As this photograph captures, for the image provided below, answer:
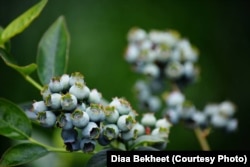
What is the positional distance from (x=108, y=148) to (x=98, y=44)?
10.2 ft

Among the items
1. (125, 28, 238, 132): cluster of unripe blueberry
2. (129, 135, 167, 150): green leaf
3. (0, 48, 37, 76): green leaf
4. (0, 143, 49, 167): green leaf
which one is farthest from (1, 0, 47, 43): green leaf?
(125, 28, 238, 132): cluster of unripe blueberry

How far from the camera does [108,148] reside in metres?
1.58

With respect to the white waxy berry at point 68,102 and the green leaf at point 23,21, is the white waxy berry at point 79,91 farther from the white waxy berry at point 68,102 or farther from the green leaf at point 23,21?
the green leaf at point 23,21

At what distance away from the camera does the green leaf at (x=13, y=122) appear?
1.59 metres

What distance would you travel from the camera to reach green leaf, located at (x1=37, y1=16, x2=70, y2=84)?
179 cm

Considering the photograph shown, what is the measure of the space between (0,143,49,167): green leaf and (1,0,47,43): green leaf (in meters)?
0.31

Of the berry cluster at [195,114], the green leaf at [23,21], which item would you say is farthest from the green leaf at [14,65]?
the berry cluster at [195,114]

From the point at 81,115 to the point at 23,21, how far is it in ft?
1.11

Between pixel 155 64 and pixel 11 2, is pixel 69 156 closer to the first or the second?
pixel 155 64

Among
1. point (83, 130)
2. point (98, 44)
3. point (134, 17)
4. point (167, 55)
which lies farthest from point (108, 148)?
point (134, 17)

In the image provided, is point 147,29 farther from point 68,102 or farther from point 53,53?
point 68,102

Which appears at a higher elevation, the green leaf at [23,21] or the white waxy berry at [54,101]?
the green leaf at [23,21]

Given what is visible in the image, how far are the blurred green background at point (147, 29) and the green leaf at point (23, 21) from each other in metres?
2.43

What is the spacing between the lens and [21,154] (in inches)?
61.9
